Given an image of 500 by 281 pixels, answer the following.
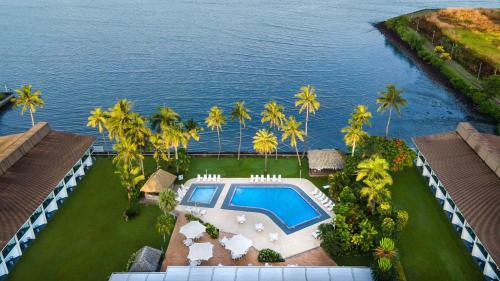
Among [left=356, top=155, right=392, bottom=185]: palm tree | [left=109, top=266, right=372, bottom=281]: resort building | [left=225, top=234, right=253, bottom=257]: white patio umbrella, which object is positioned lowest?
[left=225, top=234, right=253, bottom=257]: white patio umbrella

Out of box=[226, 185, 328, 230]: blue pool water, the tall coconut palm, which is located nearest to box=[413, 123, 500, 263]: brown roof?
box=[226, 185, 328, 230]: blue pool water

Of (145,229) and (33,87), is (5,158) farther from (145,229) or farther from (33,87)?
(33,87)

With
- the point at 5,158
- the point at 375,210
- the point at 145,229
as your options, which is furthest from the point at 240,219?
the point at 5,158

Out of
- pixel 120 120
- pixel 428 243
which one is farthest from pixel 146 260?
pixel 428 243

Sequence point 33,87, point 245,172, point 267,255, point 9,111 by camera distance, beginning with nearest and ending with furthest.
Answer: point 267,255 → point 245,172 → point 9,111 → point 33,87

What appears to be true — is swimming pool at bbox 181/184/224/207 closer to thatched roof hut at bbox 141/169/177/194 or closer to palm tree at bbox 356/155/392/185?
thatched roof hut at bbox 141/169/177/194

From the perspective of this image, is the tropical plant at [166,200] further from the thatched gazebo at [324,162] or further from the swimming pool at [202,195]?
the thatched gazebo at [324,162]

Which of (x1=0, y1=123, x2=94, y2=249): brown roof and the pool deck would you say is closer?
(x1=0, y1=123, x2=94, y2=249): brown roof
